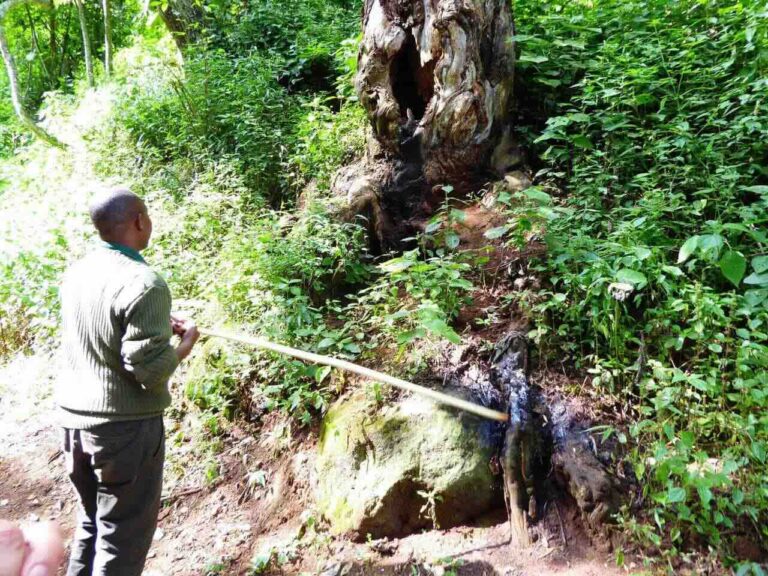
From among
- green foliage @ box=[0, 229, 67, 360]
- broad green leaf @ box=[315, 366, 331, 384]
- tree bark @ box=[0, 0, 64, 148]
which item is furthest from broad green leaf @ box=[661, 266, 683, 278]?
tree bark @ box=[0, 0, 64, 148]

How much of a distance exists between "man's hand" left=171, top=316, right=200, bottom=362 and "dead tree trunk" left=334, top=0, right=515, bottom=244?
2.48m

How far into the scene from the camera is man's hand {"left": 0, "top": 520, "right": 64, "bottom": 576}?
1777 millimetres

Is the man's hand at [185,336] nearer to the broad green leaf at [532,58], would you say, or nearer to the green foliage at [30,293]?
the green foliage at [30,293]

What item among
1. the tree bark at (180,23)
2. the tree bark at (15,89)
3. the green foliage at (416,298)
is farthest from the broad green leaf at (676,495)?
the tree bark at (180,23)

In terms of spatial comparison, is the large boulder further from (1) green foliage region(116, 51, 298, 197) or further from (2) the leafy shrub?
(1) green foliage region(116, 51, 298, 197)

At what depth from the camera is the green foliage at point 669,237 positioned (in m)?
2.77

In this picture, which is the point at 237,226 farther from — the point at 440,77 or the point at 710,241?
the point at 710,241

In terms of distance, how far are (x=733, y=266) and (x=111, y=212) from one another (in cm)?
342

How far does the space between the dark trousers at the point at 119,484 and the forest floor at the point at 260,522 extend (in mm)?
1004

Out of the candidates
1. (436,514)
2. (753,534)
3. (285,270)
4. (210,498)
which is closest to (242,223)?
(285,270)

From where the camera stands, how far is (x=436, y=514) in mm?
3273

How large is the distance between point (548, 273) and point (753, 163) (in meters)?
1.78

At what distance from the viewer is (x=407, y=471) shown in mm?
3361

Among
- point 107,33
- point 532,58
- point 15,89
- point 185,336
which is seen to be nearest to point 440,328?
point 185,336
